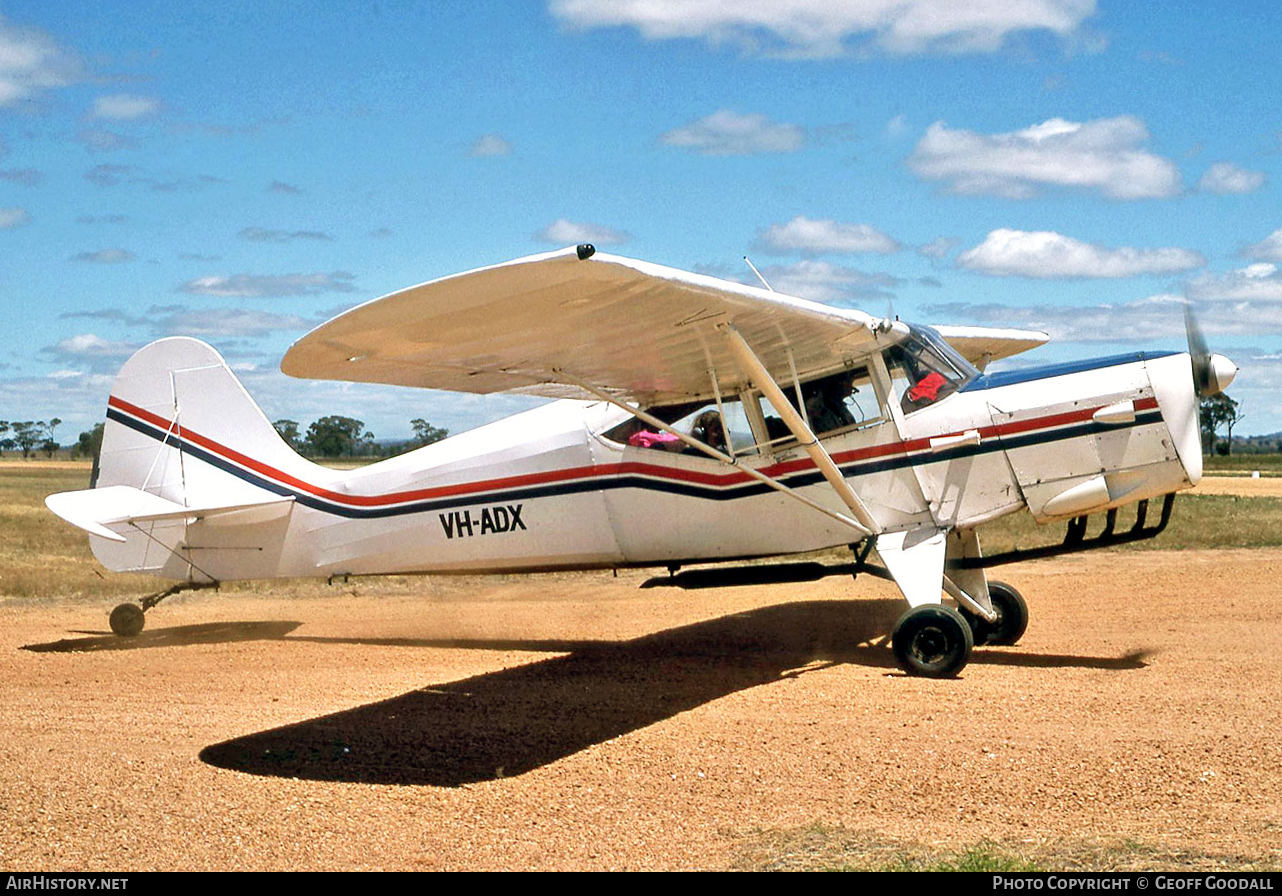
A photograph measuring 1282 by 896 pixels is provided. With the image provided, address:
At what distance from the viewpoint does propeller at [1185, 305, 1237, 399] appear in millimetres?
9570

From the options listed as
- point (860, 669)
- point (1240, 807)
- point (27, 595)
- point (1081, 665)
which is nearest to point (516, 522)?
point (860, 669)

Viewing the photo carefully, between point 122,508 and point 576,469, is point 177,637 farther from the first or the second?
point 576,469

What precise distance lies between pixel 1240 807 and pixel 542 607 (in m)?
10.4

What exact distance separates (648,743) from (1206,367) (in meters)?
5.60

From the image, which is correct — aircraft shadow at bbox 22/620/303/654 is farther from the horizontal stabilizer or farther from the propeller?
the propeller

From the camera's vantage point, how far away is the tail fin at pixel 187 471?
12.6 metres

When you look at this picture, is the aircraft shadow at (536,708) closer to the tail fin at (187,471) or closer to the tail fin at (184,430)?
the tail fin at (187,471)

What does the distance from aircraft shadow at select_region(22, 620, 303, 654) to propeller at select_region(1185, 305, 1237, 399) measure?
940cm

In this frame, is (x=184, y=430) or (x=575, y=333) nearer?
(x=575, y=333)

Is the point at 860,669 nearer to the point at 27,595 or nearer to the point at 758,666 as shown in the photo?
the point at 758,666

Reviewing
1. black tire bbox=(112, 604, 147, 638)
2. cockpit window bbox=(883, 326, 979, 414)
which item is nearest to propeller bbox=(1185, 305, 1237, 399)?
cockpit window bbox=(883, 326, 979, 414)

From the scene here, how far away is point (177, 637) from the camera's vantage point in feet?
42.8

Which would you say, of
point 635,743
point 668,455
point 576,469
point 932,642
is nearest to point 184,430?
point 576,469

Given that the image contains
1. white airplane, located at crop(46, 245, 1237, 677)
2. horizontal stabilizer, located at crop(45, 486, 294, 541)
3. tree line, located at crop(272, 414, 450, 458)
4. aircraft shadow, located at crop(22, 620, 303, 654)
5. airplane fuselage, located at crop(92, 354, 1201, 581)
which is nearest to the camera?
white airplane, located at crop(46, 245, 1237, 677)
